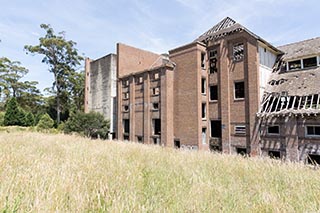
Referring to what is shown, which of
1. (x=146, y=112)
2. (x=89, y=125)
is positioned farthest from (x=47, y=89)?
(x=146, y=112)

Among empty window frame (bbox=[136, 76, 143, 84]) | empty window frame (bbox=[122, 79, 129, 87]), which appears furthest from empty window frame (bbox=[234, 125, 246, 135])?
empty window frame (bbox=[122, 79, 129, 87])

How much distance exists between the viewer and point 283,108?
57.7ft

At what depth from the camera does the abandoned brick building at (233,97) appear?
1694cm

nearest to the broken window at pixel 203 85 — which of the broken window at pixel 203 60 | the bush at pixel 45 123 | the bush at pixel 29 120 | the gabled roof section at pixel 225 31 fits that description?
the broken window at pixel 203 60

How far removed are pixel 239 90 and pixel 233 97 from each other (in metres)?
0.91

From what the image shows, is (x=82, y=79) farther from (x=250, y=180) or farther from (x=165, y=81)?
(x=250, y=180)

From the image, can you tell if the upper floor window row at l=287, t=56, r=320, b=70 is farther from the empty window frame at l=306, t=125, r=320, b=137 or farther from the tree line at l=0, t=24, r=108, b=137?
the tree line at l=0, t=24, r=108, b=137

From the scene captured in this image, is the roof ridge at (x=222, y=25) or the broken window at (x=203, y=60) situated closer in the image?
the roof ridge at (x=222, y=25)

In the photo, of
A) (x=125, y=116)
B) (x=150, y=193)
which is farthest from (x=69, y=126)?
(x=150, y=193)

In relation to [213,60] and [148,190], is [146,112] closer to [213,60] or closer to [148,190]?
[213,60]

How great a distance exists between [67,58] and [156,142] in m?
28.7

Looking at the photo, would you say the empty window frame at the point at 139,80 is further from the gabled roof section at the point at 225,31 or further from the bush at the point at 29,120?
the bush at the point at 29,120

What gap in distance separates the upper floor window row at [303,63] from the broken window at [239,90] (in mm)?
4996

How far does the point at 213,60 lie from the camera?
22891mm
